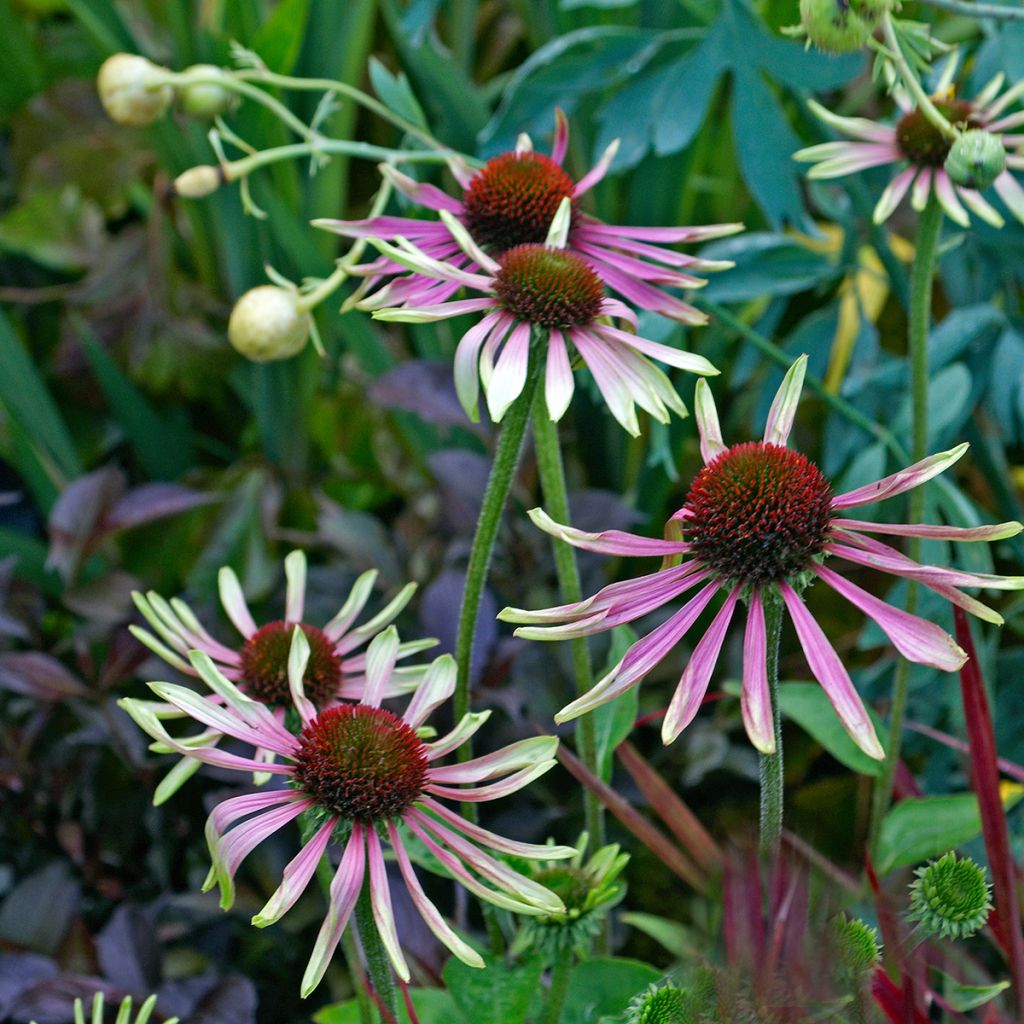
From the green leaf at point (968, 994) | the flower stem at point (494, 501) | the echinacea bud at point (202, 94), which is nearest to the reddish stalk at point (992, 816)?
the green leaf at point (968, 994)

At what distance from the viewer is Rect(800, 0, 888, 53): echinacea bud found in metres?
0.52

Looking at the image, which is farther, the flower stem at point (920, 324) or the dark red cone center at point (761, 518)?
the flower stem at point (920, 324)

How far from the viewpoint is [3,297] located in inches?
51.6

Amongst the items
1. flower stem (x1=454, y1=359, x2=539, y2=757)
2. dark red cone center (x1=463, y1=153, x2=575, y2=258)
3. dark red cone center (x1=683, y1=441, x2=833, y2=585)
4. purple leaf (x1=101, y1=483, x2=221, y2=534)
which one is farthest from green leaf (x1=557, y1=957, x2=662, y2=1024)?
purple leaf (x1=101, y1=483, x2=221, y2=534)

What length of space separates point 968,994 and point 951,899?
133mm

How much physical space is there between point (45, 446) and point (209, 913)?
0.58 m

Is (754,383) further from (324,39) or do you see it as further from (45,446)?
(45,446)

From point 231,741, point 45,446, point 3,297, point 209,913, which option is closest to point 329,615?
point 231,741

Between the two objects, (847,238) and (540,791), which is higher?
(847,238)

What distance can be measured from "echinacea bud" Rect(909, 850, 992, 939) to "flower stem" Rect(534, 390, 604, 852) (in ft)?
0.59

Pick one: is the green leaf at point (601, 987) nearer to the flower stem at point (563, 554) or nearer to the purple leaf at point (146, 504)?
the flower stem at point (563, 554)

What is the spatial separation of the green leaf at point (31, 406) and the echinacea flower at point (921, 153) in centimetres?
81

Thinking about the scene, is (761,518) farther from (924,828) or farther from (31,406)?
(31,406)

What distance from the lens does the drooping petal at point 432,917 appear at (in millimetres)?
425
